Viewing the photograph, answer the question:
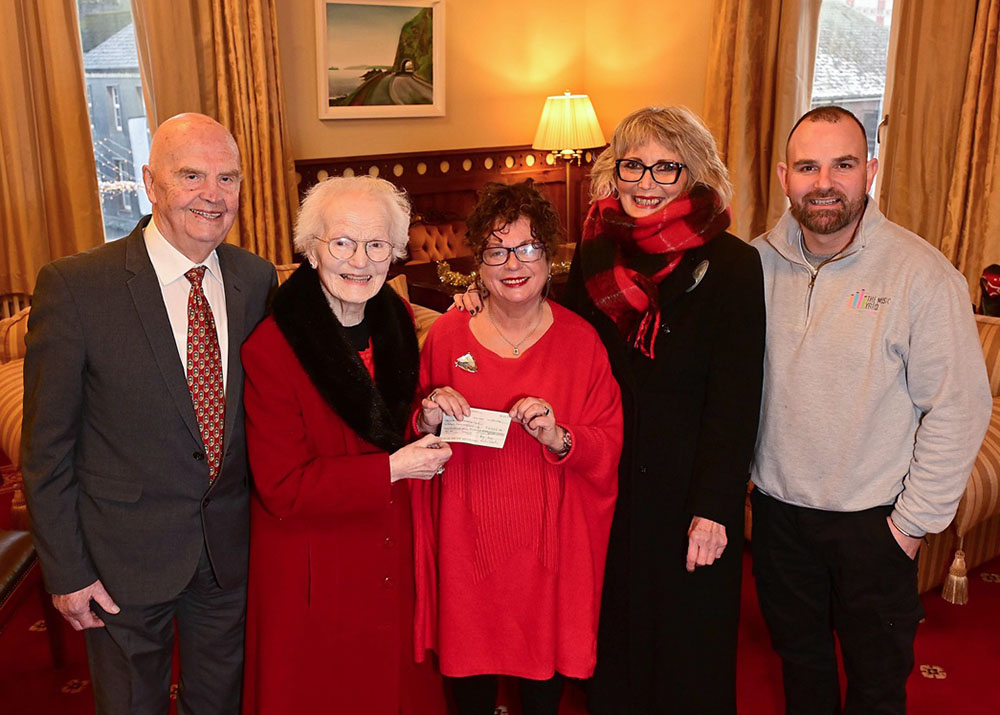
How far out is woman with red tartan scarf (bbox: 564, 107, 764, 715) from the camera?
7.05 ft

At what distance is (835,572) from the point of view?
87.0 inches

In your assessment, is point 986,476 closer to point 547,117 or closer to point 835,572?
point 835,572

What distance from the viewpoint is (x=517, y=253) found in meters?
2.06

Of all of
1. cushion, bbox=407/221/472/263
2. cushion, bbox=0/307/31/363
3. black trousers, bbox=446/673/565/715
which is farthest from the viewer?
cushion, bbox=407/221/472/263

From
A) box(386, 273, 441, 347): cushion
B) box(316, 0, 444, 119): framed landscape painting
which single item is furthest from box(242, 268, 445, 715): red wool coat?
box(316, 0, 444, 119): framed landscape painting

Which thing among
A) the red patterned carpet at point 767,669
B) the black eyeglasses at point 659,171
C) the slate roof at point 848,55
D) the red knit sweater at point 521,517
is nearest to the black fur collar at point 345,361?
the red knit sweater at point 521,517

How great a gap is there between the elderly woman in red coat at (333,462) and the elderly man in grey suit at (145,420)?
0.10m

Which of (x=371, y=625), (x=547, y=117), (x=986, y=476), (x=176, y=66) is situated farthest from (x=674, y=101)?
(x=371, y=625)

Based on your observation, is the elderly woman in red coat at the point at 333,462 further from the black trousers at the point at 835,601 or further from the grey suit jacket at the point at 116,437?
the black trousers at the point at 835,601

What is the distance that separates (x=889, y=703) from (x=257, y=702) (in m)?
1.57

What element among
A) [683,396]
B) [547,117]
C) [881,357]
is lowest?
[683,396]

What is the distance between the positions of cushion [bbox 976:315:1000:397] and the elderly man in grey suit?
3.13 m

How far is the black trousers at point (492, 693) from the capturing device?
2332mm

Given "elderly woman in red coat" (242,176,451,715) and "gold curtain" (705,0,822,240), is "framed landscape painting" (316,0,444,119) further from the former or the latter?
"elderly woman in red coat" (242,176,451,715)
